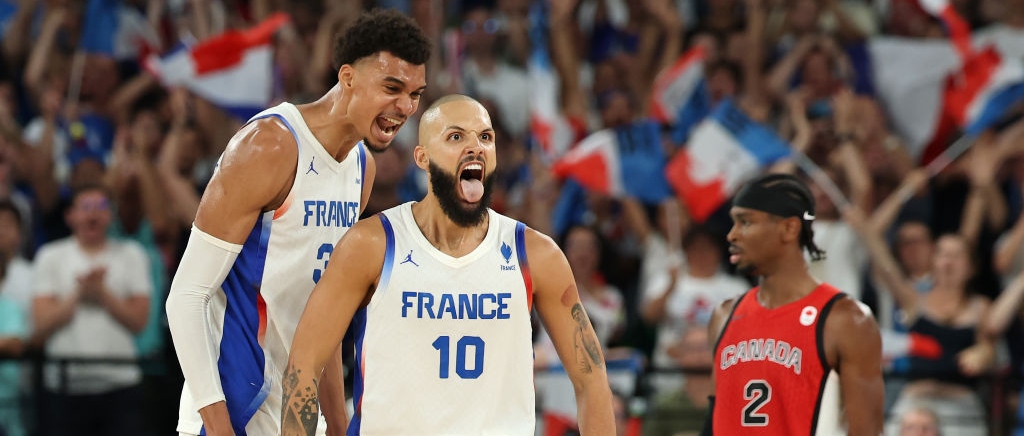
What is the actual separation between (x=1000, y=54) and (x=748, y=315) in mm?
6005

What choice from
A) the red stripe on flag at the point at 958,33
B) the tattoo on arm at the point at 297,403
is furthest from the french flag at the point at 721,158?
the tattoo on arm at the point at 297,403

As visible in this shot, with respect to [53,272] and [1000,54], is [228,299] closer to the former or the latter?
[53,272]

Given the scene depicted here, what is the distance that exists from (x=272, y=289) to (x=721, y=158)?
566cm

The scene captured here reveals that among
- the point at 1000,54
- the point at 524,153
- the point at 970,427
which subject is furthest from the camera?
the point at 524,153

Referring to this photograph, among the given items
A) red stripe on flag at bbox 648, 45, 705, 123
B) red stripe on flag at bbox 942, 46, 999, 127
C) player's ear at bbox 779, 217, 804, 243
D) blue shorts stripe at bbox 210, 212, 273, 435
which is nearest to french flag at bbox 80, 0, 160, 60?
red stripe on flag at bbox 648, 45, 705, 123

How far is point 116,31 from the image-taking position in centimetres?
1114

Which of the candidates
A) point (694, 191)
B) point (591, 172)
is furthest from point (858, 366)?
point (591, 172)

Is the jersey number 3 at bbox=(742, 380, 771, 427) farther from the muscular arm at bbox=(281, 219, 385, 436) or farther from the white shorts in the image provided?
the muscular arm at bbox=(281, 219, 385, 436)

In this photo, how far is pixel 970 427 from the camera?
8719mm

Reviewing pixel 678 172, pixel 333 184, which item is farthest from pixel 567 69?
pixel 333 184

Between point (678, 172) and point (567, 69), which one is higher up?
point (567, 69)

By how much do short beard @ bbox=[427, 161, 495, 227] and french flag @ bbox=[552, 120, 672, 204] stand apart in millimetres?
5475

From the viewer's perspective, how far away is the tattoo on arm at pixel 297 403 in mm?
4570

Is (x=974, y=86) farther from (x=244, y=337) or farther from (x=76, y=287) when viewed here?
(x=244, y=337)
